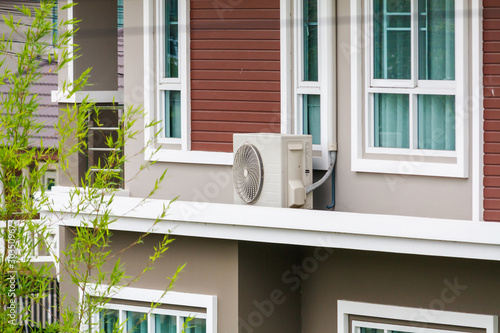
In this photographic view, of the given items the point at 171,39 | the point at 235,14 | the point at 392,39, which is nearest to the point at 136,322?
the point at 171,39

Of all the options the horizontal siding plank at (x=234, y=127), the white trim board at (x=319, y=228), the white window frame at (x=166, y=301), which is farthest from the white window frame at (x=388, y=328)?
the horizontal siding plank at (x=234, y=127)

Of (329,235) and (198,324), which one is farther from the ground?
(329,235)

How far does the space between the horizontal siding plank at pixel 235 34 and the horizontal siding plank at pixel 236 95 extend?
535mm

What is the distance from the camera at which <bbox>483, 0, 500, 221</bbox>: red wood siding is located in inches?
301

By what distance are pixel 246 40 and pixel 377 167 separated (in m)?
1.89

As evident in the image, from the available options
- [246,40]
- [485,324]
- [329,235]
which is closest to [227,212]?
[329,235]

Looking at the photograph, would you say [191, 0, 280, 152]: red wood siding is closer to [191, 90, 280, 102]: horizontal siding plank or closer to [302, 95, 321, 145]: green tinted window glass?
[191, 90, 280, 102]: horizontal siding plank

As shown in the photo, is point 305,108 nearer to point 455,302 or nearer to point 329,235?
point 329,235

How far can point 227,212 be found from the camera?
834cm

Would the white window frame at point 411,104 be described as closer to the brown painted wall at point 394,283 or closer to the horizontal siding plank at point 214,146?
the brown painted wall at point 394,283

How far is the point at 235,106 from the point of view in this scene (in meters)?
9.24

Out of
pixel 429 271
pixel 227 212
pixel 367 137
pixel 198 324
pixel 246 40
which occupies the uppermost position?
pixel 246 40

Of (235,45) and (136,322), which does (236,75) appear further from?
(136,322)

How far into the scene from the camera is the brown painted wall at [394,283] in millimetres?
7879
